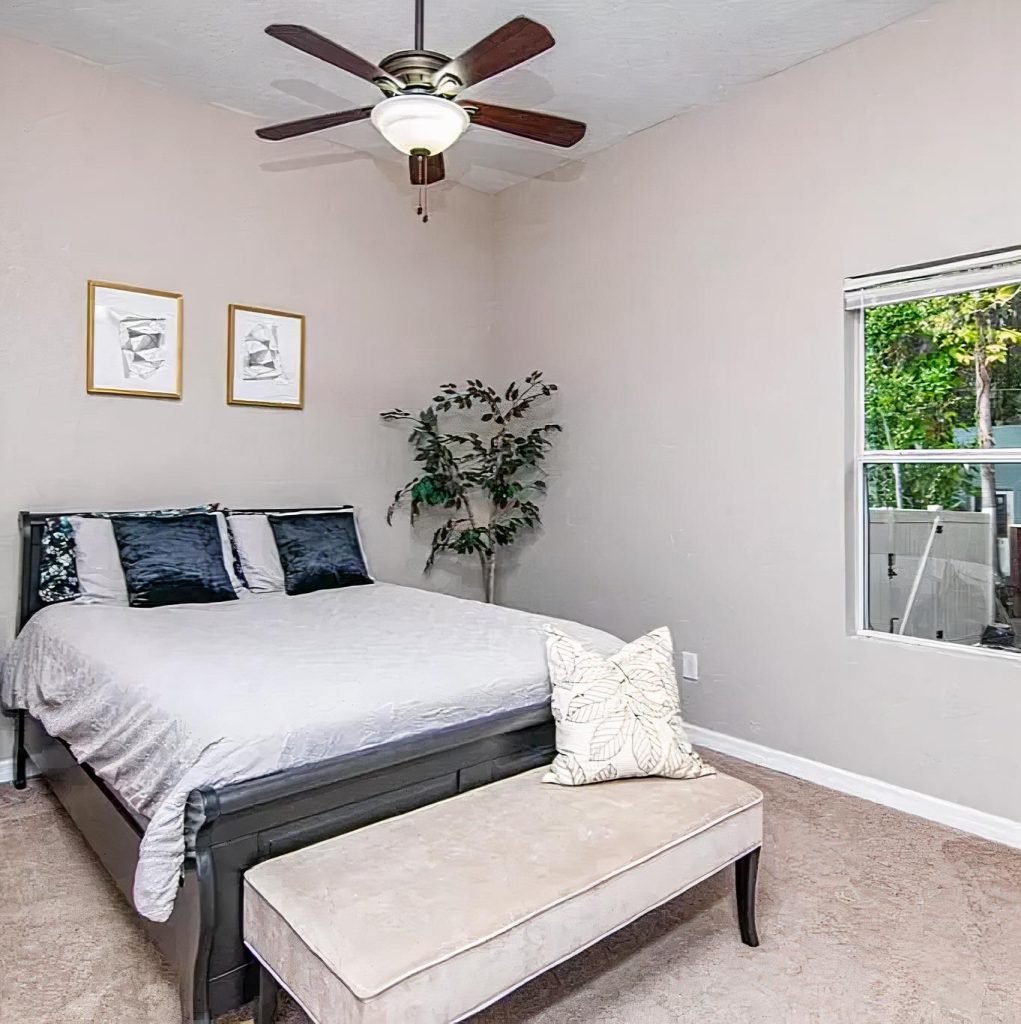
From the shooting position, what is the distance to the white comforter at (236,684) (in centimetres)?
171

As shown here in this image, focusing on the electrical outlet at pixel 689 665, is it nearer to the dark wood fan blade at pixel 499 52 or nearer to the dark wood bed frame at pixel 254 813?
the dark wood bed frame at pixel 254 813

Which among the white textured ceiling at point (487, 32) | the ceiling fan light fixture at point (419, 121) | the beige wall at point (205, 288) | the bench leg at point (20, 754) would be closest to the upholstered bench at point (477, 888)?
the ceiling fan light fixture at point (419, 121)

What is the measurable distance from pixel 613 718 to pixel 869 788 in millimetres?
1488

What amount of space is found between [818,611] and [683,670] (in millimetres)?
747

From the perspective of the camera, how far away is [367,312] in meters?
4.14

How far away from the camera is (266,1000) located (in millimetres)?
1652

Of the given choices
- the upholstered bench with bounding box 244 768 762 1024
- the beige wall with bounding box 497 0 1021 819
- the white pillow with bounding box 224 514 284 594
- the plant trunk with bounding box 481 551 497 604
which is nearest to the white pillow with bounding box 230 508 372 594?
the white pillow with bounding box 224 514 284 594

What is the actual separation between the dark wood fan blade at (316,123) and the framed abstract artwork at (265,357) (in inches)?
49.7

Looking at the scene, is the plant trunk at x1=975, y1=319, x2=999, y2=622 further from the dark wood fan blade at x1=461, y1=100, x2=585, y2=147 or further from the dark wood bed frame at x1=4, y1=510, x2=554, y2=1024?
the dark wood bed frame at x1=4, y1=510, x2=554, y2=1024

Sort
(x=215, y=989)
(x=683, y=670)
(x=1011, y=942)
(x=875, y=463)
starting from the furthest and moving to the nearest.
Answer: (x=683, y=670) < (x=875, y=463) < (x=1011, y=942) < (x=215, y=989)

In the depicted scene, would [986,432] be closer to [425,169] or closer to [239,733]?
[425,169]

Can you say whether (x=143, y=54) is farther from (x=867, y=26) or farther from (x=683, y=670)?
(x=683, y=670)

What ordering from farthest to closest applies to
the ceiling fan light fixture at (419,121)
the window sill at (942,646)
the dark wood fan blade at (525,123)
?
the window sill at (942,646)
the dark wood fan blade at (525,123)
the ceiling fan light fixture at (419,121)

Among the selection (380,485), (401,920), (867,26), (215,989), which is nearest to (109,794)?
(215,989)
